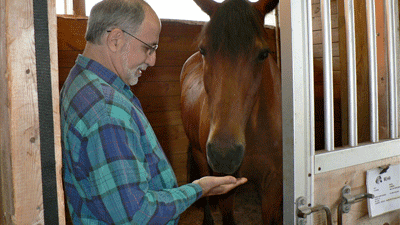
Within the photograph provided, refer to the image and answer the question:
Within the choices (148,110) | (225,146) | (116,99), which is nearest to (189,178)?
(148,110)

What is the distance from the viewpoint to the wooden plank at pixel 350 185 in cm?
94

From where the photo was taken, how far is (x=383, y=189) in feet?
3.56

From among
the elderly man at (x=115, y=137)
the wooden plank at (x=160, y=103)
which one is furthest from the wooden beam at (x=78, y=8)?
the elderly man at (x=115, y=137)

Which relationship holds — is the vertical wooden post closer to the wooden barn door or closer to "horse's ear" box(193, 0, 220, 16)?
the wooden barn door

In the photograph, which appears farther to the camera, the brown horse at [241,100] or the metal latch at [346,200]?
the brown horse at [241,100]

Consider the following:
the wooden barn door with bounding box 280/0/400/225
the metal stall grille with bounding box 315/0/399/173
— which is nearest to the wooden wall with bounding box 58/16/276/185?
the wooden barn door with bounding box 280/0/400/225

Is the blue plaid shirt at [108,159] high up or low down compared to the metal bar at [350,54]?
down

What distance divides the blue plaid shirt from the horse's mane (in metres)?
0.87

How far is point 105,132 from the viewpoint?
0.69 m

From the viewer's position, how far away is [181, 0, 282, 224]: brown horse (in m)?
1.55

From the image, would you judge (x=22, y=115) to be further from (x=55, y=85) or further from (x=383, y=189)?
(x=383, y=189)

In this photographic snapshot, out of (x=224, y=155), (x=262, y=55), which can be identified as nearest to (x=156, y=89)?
(x=262, y=55)

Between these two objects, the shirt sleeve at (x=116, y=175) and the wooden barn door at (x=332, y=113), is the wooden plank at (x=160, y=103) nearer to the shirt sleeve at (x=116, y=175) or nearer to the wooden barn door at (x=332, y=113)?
the wooden barn door at (x=332, y=113)

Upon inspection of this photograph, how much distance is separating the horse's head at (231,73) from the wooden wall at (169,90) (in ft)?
4.17
